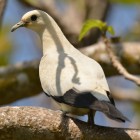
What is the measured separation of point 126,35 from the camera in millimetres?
8383

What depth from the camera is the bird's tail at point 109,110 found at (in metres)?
4.12

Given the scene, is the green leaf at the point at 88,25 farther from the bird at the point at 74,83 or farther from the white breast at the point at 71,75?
the white breast at the point at 71,75

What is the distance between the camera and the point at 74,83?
4535 millimetres

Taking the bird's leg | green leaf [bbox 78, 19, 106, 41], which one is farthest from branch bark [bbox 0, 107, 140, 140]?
green leaf [bbox 78, 19, 106, 41]

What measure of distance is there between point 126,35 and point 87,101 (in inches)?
164

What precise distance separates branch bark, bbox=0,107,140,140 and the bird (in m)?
0.13

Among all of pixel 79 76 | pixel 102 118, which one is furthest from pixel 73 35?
pixel 79 76

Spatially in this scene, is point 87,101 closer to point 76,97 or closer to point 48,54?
point 76,97

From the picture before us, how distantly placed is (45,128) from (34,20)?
4.42 ft

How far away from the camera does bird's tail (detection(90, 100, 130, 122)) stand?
412 centimetres

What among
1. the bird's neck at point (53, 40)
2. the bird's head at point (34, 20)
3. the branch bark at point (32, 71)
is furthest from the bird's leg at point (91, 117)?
the branch bark at point (32, 71)

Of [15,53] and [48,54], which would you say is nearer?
[48,54]

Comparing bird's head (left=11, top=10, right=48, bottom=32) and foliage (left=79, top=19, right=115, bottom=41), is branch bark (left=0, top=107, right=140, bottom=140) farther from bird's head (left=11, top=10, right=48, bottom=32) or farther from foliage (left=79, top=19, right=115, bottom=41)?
bird's head (left=11, top=10, right=48, bottom=32)

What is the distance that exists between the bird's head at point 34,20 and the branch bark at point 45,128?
1178 mm
